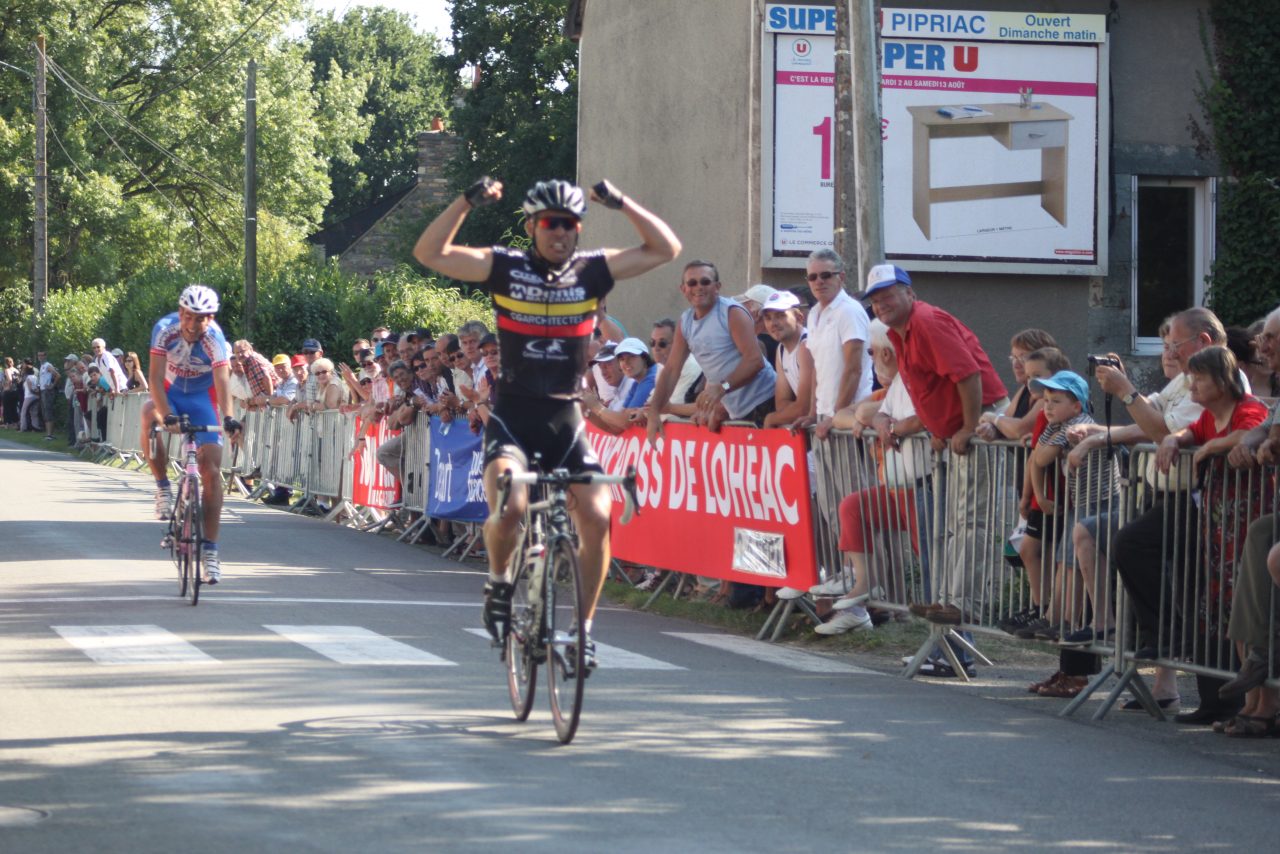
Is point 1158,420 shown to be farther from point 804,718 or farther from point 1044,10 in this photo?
point 1044,10

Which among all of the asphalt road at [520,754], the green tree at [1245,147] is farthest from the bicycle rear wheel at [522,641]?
the green tree at [1245,147]

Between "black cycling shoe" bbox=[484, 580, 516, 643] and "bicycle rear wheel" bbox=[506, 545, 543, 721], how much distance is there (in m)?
0.02

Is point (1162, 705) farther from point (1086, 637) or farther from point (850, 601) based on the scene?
point (850, 601)

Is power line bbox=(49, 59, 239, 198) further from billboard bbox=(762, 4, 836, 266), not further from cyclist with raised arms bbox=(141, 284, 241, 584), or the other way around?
cyclist with raised arms bbox=(141, 284, 241, 584)

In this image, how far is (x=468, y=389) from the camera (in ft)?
59.4

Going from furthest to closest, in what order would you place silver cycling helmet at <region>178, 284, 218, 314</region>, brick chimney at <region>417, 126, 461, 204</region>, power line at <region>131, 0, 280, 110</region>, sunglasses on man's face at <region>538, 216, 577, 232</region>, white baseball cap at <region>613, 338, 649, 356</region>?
1. brick chimney at <region>417, 126, 461, 204</region>
2. power line at <region>131, 0, 280, 110</region>
3. white baseball cap at <region>613, 338, 649, 356</region>
4. silver cycling helmet at <region>178, 284, 218, 314</region>
5. sunglasses on man's face at <region>538, 216, 577, 232</region>

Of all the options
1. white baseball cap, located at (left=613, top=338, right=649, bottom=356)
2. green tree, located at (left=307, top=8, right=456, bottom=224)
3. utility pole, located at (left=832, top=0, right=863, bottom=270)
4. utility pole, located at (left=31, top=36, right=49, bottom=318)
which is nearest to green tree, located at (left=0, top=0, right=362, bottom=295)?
utility pole, located at (left=31, top=36, right=49, bottom=318)

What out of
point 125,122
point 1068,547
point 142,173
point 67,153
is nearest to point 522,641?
point 1068,547

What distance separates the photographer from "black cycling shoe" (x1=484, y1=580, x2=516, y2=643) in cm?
815

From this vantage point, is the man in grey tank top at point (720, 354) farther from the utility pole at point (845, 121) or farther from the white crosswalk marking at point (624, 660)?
the white crosswalk marking at point (624, 660)

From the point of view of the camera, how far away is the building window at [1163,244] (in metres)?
22.3

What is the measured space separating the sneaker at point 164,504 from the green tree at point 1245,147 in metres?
13.0

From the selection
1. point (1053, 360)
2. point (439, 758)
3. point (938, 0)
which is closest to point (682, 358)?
point (1053, 360)

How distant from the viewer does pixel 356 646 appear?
1039 centimetres
